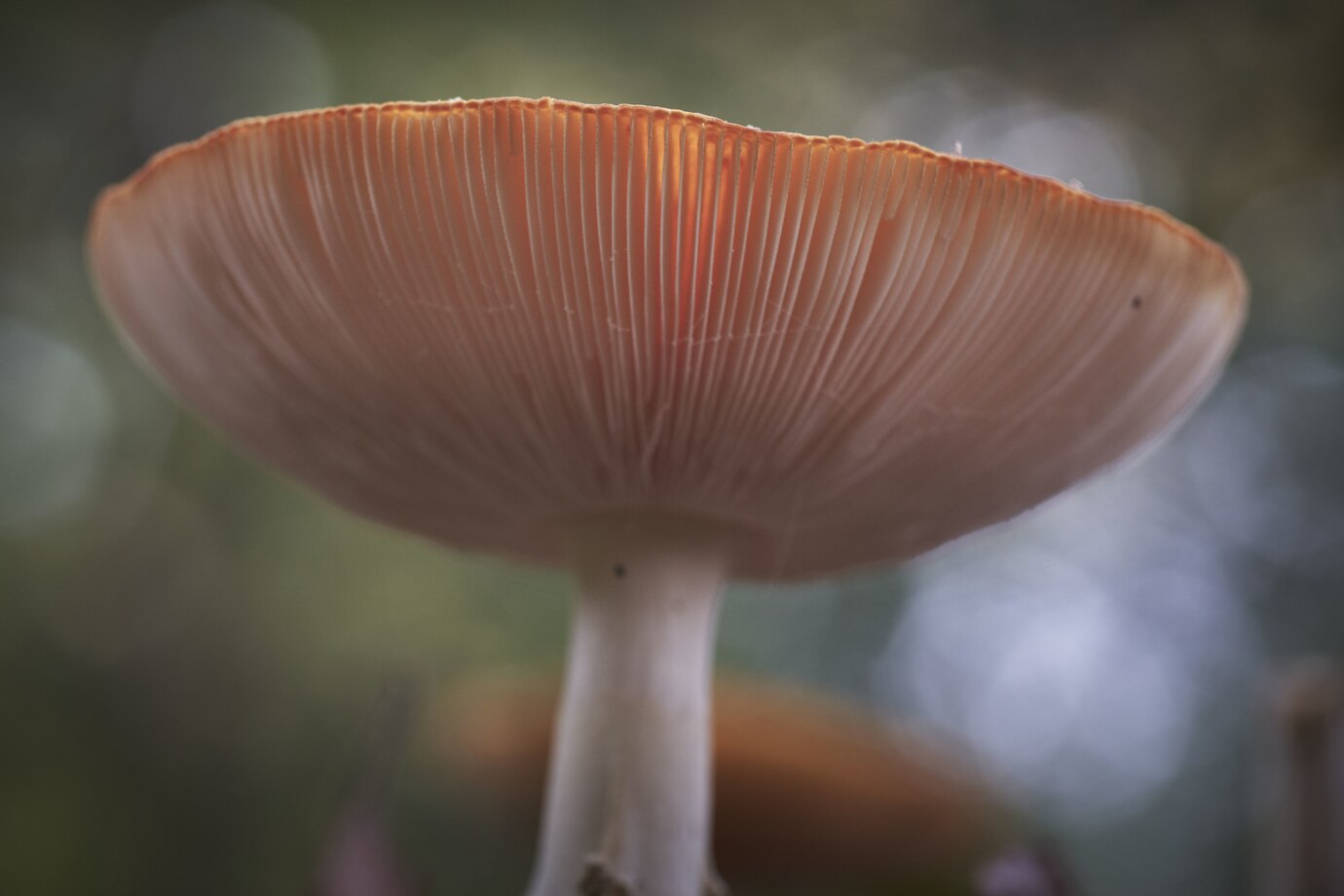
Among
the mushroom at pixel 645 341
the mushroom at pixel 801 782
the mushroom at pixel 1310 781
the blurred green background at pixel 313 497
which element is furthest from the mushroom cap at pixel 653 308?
the blurred green background at pixel 313 497

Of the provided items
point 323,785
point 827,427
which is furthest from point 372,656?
point 827,427

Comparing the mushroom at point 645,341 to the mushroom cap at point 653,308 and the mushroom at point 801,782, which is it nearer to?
the mushroom cap at point 653,308

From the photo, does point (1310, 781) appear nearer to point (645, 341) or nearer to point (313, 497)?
point (645, 341)

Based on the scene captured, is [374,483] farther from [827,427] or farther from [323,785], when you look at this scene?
[323,785]

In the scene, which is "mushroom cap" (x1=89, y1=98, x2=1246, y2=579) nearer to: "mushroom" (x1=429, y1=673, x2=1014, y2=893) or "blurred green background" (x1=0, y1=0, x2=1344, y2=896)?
"mushroom" (x1=429, y1=673, x2=1014, y2=893)

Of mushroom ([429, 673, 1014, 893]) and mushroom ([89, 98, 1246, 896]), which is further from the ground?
mushroom ([89, 98, 1246, 896])

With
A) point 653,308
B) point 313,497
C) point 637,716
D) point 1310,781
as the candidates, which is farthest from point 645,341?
point 313,497

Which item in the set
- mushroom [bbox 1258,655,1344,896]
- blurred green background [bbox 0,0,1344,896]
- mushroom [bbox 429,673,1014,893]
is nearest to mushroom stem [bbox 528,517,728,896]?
mushroom [bbox 429,673,1014,893]
